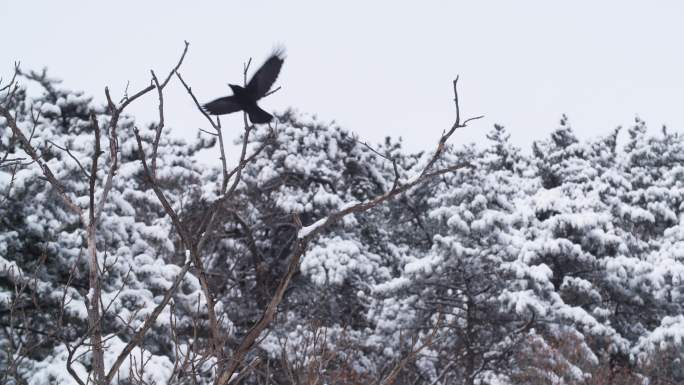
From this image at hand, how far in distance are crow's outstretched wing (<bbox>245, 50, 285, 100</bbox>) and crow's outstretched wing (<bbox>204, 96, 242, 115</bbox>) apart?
0.08 metres

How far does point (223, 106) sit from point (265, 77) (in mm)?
229

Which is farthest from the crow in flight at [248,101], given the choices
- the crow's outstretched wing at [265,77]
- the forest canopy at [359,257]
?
the forest canopy at [359,257]

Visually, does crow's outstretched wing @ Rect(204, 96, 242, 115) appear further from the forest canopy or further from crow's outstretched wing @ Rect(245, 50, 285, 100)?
the forest canopy

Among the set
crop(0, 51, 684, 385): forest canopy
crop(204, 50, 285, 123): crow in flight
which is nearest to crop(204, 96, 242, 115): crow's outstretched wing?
crop(204, 50, 285, 123): crow in flight

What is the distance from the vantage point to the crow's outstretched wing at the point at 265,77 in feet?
8.65

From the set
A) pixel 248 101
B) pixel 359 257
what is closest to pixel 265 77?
pixel 248 101

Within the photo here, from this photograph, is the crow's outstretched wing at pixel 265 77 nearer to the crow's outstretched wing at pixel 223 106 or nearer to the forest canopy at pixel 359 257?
the crow's outstretched wing at pixel 223 106

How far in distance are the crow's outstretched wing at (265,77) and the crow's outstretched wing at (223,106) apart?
82mm

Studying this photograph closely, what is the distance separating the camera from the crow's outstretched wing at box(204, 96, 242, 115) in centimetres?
260

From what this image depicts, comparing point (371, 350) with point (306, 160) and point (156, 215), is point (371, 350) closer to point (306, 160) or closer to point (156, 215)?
point (306, 160)

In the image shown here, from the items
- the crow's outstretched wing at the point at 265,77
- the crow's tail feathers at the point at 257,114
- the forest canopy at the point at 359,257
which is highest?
the forest canopy at the point at 359,257

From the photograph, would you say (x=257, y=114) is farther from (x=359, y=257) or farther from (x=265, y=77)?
→ (x=359, y=257)

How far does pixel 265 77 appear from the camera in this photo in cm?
271

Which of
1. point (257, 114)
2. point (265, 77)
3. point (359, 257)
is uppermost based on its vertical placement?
point (359, 257)
